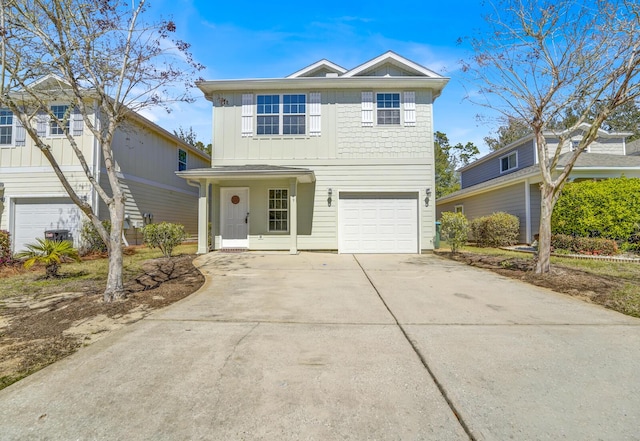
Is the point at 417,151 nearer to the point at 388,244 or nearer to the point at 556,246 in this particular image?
the point at 388,244

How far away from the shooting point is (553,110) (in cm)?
760

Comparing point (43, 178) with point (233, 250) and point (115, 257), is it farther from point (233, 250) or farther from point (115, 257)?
point (115, 257)

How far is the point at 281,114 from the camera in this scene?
11406 mm

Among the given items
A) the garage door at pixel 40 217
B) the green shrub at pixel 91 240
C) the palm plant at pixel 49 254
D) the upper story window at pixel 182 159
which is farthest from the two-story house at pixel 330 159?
the upper story window at pixel 182 159

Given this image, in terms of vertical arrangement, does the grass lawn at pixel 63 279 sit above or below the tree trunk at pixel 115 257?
below

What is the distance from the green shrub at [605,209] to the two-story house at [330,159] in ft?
15.5

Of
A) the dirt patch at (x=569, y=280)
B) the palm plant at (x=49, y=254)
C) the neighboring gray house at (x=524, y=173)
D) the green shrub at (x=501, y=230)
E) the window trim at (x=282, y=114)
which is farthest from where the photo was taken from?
the green shrub at (x=501, y=230)

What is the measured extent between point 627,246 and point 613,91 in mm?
6002

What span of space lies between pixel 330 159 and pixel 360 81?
2.92 m

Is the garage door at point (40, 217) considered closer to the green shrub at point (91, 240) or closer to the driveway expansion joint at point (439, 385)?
the green shrub at point (91, 240)

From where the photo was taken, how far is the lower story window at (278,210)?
447 inches

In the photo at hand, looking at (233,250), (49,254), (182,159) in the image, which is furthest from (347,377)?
(182,159)

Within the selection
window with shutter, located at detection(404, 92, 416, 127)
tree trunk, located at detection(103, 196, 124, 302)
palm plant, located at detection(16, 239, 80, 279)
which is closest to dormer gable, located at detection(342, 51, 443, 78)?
window with shutter, located at detection(404, 92, 416, 127)

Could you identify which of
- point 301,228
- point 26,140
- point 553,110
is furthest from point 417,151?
point 26,140
